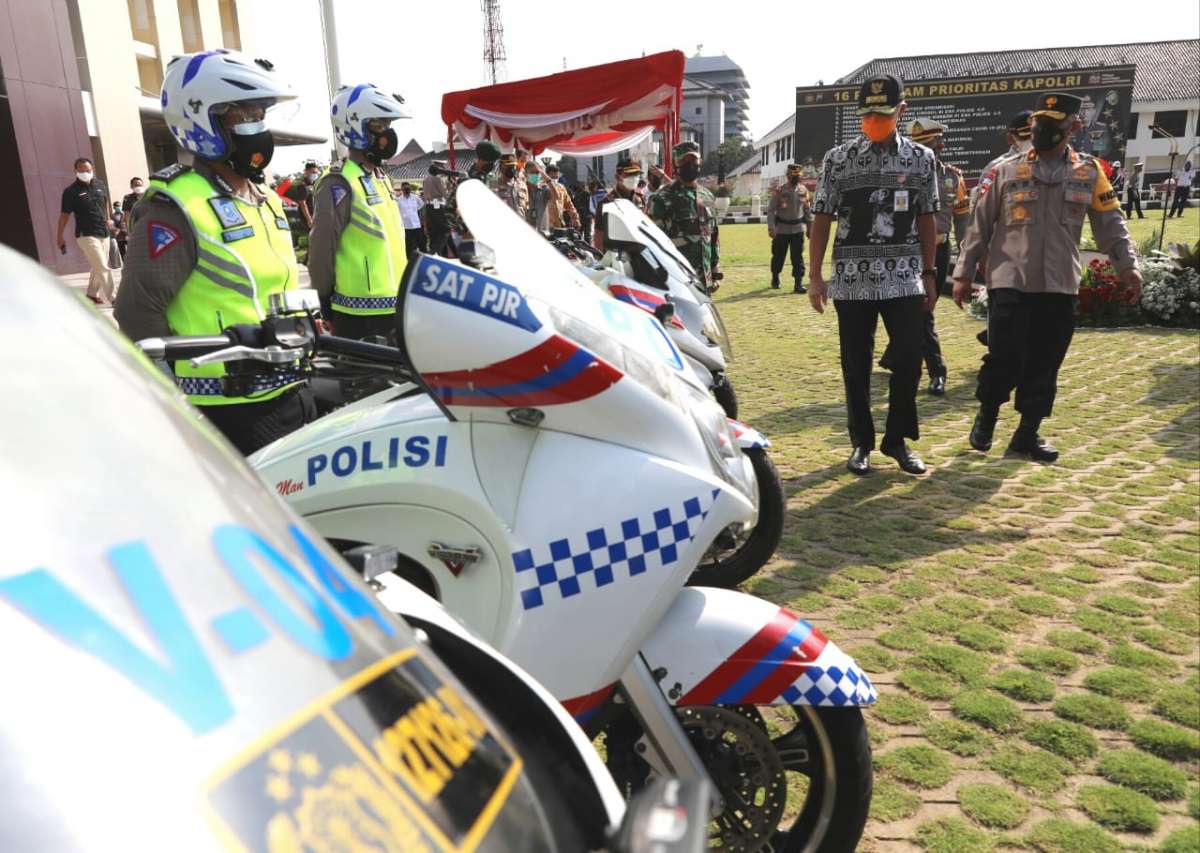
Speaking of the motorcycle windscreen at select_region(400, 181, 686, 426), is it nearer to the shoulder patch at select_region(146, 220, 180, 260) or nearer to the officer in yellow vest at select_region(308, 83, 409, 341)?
the shoulder patch at select_region(146, 220, 180, 260)

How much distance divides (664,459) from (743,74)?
5754 inches

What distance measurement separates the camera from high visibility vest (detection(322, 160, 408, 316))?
4418 mm

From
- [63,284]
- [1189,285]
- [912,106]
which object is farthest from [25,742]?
[912,106]

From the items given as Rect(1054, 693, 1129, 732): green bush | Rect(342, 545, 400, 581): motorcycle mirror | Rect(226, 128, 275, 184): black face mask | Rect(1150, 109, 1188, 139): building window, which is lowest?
Rect(1054, 693, 1129, 732): green bush

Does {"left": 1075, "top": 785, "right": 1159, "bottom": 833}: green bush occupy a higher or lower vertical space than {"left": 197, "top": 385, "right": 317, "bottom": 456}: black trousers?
lower

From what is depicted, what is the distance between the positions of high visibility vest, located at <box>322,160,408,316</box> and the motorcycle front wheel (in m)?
3.09

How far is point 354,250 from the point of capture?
4438 mm

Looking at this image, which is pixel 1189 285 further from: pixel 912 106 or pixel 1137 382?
pixel 912 106

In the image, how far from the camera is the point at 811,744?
1966 mm

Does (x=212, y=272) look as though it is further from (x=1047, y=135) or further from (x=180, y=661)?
(x=1047, y=135)

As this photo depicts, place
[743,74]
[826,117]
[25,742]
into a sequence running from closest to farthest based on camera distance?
[25,742] → [826,117] → [743,74]

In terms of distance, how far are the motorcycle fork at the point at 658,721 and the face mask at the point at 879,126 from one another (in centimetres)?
365

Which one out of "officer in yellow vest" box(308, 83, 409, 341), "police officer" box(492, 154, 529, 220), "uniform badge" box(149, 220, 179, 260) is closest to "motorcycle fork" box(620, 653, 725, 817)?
"uniform badge" box(149, 220, 179, 260)

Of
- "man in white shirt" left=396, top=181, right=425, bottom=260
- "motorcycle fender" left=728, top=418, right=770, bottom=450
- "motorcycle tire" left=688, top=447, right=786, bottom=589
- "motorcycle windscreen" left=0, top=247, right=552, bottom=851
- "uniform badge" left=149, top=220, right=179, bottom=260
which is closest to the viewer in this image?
"motorcycle windscreen" left=0, top=247, right=552, bottom=851
